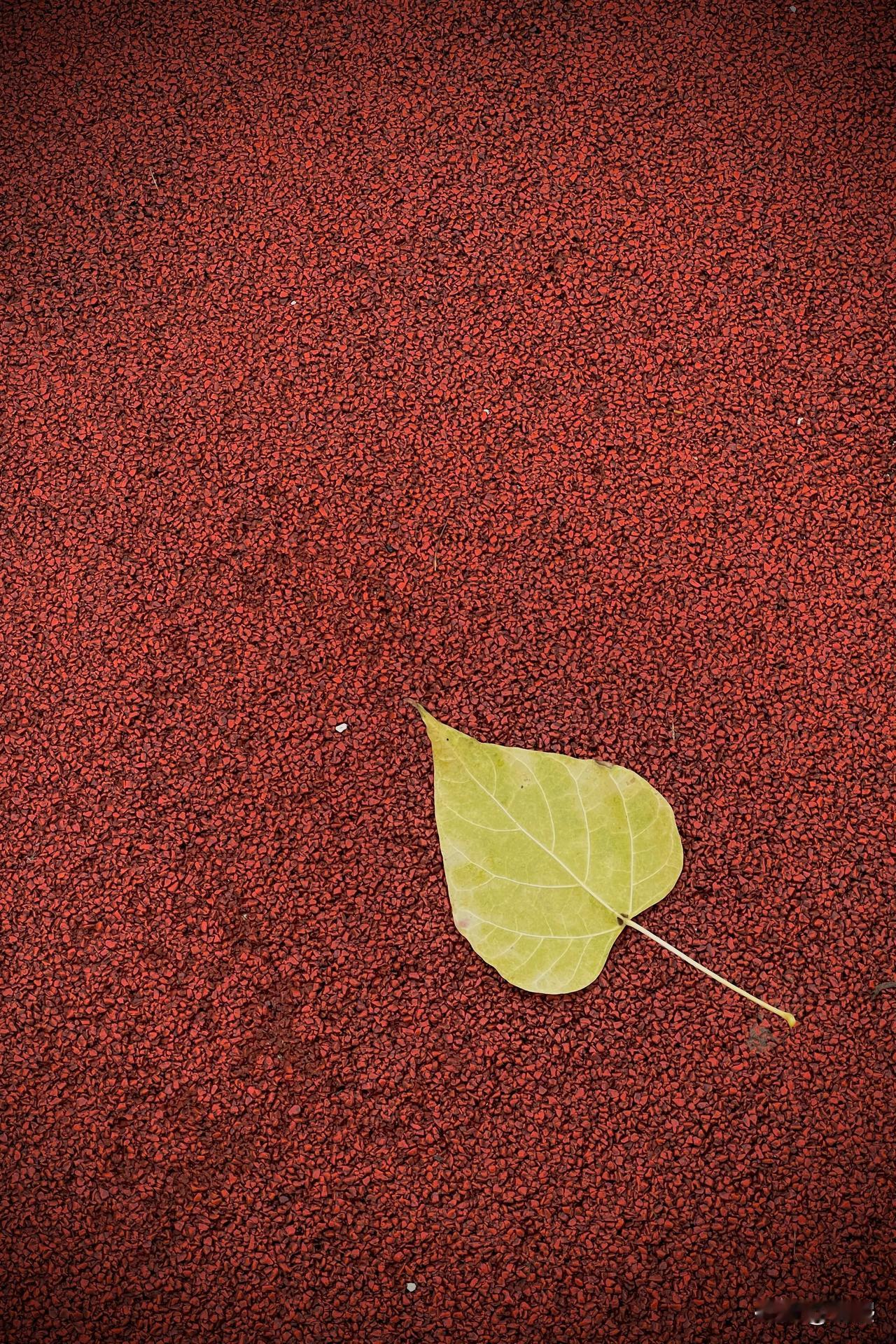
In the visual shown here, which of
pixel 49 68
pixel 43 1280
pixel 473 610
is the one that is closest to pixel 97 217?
pixel 49 68

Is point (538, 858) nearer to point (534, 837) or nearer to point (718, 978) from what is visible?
point (534, 837)

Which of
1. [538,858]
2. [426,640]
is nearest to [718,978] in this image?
[538,858]

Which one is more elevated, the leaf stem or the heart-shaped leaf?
the heart-shaped leaf

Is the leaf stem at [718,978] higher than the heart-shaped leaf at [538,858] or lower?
lower

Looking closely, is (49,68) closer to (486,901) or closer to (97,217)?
(97,217)

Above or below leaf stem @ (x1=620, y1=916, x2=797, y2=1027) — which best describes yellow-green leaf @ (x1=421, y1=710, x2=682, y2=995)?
above
